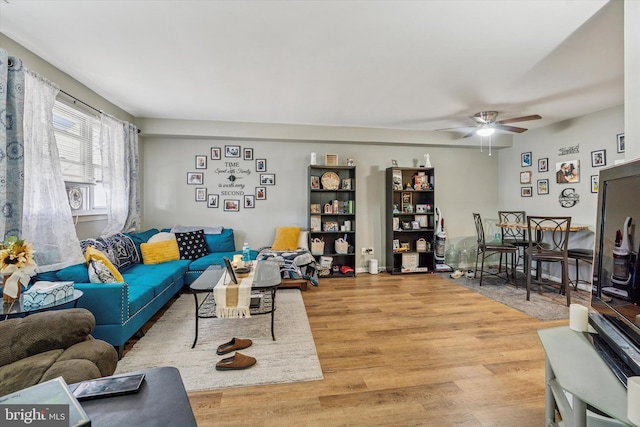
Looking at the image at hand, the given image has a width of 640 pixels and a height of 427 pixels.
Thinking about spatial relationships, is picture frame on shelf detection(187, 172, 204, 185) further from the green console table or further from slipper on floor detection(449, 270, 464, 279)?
the green console table

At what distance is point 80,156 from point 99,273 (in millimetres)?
1691

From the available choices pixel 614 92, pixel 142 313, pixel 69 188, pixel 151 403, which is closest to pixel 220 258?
pixel 142 313

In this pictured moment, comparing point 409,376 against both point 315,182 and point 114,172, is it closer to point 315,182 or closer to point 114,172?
point 315,182

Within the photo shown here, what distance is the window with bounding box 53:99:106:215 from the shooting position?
119 inches

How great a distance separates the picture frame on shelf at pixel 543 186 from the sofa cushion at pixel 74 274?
6.28 meters

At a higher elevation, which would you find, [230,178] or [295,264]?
[230,178]

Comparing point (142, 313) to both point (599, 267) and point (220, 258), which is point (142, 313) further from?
point (599, 267)

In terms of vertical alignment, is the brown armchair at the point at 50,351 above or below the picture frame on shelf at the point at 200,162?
below

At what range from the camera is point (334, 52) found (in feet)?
8.30

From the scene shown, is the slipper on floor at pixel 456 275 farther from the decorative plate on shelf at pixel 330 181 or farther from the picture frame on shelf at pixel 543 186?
the decorative plate on shelf at pixel 330 181

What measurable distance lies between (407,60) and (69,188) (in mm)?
3757

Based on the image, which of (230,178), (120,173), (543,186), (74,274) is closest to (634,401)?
(74,274)

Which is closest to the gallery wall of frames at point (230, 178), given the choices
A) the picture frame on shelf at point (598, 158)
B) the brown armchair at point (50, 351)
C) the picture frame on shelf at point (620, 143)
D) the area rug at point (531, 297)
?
the brown armchair at point (50, 351)

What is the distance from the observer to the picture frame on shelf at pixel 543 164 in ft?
15.7
